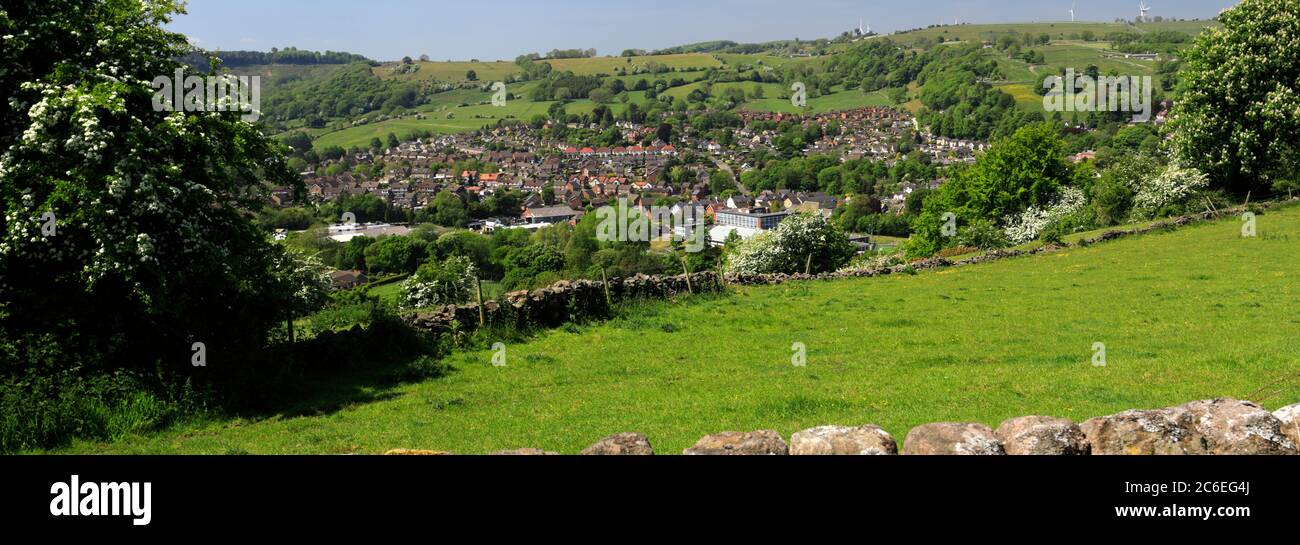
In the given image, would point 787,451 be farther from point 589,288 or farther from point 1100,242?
point 1100,242

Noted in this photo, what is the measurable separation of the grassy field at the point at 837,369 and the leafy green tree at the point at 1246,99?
50.8ft

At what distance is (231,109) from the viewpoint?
16.8 m

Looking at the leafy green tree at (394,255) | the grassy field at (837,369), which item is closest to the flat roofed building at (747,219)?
the leafy green tree at (394,255)

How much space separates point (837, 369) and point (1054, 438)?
10.6 meters

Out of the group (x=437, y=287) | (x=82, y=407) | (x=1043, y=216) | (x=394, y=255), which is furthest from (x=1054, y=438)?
(x=394, y=255)

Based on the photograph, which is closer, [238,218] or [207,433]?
[207,433]

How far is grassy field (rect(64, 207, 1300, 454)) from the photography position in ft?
43.1

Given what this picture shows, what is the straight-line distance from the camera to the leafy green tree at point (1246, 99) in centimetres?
4019

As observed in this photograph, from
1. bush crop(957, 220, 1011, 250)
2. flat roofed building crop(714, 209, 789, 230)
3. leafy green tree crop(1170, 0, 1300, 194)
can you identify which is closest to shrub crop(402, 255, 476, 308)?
bush crop(957, 220, 1011, 250)

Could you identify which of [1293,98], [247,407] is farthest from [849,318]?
[1293,98]

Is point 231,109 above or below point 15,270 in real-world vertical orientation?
above

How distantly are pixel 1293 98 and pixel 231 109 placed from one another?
45.0 m

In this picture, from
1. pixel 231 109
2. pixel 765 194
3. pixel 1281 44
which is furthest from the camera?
pixel 765 194

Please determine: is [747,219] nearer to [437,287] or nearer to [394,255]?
[394,255]
